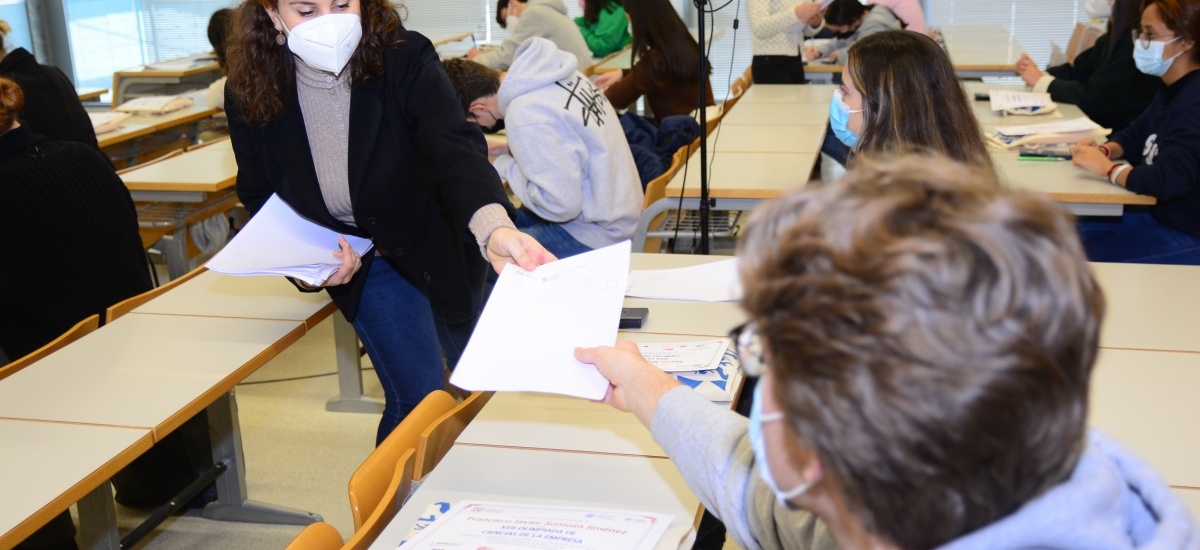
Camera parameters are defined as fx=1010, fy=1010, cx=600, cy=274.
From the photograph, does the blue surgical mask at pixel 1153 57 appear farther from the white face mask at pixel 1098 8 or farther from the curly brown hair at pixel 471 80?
the white face mask at pixel 1098 8

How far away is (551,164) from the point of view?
10.2 feet

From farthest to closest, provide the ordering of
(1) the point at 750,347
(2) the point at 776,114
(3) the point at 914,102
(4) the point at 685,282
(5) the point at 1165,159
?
1. (2) the point at 776,114
2. (5) the point at 1165,159
3. (4) the point at 685,282
4. (3) the point at 914,102
5. (1) the point at 750,347

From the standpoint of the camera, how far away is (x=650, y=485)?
151 centimetres

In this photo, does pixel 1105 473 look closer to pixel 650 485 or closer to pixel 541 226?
pixel 650 485

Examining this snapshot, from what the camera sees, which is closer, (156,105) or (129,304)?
(129,304)

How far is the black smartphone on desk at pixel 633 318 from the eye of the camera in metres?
2.11

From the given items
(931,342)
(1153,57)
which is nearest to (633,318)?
(931,342)

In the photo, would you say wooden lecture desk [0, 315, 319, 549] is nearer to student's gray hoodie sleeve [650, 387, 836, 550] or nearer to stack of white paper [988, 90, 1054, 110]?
student's gray hoodie sleeve [650, 387, 836, 550]

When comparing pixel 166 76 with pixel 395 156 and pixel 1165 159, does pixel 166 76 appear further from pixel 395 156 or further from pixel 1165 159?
pixel 1165 159

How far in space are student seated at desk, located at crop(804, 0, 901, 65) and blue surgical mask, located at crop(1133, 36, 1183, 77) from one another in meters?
2.84

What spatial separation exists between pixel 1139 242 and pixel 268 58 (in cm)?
258

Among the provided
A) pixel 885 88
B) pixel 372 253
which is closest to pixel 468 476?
pixel 372 253

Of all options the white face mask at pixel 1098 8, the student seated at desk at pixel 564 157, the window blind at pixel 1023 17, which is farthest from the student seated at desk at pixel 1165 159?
the window blind at pixel 1023 17

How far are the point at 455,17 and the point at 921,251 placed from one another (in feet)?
30.4
